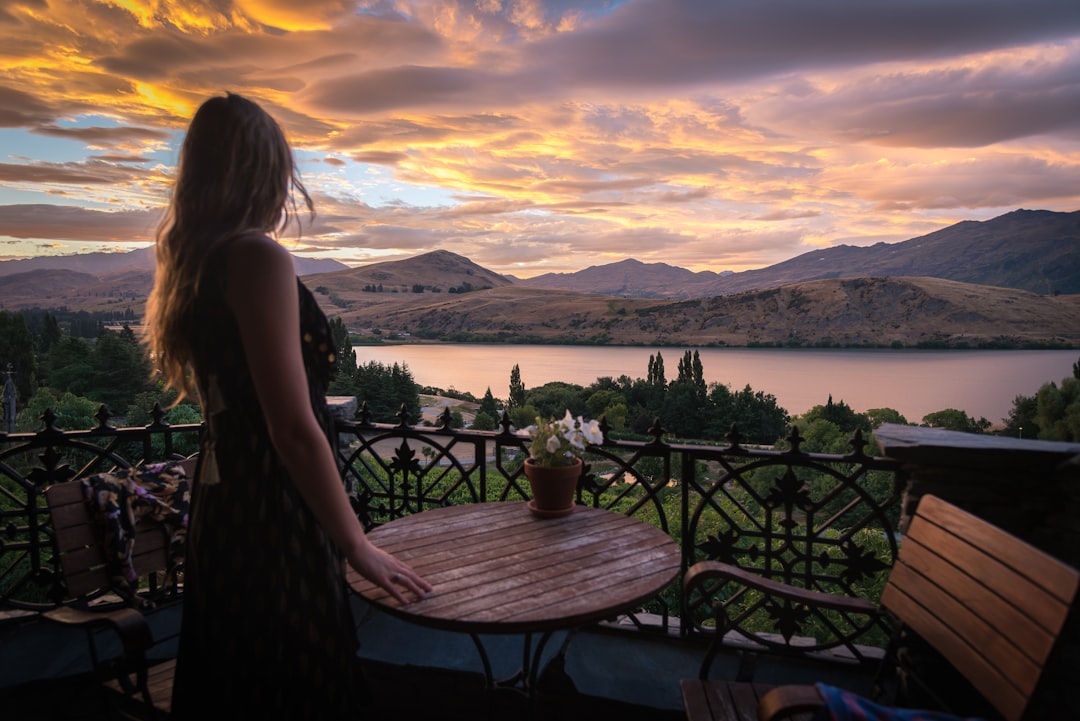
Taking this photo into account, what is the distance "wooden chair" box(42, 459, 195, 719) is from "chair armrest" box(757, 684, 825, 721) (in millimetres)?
1527

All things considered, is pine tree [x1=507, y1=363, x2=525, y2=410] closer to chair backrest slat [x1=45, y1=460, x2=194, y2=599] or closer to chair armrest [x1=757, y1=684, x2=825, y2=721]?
chair backrest slat [x1=45, y1=460, x2=194, y2=599]

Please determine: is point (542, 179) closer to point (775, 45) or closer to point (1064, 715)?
point (775, 45)

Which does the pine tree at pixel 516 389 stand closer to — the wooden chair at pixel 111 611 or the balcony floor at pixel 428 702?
the balcony floor at pixel 428 702

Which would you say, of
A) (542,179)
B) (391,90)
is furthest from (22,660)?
(542,179)

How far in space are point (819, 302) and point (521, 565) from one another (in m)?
22.4

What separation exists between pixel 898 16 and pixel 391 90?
507cm

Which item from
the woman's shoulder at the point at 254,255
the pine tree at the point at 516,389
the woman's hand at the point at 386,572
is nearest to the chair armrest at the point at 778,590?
the woman's hand at the point at 386,572

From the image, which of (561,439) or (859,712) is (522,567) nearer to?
(561,439)

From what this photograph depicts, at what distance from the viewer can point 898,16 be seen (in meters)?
5.95

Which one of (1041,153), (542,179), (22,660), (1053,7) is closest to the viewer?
(22,660)

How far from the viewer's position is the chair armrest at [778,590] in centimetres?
180

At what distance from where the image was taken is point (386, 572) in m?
1.39

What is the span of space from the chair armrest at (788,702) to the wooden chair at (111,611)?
1527 mm

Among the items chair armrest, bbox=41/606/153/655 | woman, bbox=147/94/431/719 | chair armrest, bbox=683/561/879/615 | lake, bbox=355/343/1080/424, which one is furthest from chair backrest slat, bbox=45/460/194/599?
lake, bbox=355/343/1080/424
